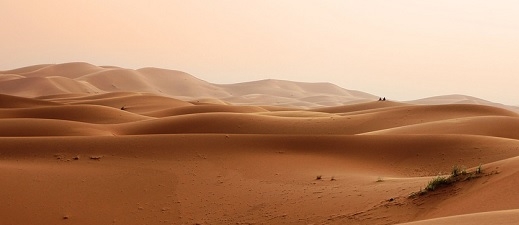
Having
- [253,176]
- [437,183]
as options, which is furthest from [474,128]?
[437,183]

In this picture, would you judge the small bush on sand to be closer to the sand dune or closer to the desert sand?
the desert sand

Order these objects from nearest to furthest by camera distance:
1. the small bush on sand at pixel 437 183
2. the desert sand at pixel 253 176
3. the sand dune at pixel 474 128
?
the desert sand at pixel 253 176
the small bush on sand at pixel 437 183
the sand dune at pixel 474 128

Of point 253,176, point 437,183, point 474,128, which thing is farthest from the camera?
point 474,128

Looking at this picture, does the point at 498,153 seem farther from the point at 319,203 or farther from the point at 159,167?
the point at 159,167

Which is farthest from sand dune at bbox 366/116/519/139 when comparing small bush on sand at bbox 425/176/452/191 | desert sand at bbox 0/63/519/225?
small bush on sand at bbox 425/176/452/191

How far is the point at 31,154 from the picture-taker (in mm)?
12516

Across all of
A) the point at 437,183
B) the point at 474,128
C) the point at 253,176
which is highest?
the point at 474,128

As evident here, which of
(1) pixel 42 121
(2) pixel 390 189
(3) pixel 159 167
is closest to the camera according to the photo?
(2) pixel 390 189

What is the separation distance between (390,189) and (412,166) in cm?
366

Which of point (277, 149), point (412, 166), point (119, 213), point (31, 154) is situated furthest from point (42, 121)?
point (412, 166)

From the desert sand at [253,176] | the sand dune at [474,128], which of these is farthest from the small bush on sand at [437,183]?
the sand dune at [474,128]

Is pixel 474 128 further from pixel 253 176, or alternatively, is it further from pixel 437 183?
pixel 437 183

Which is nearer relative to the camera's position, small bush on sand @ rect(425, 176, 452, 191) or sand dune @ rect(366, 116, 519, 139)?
small bush on sand @ rect(425, 176, 452, 191)

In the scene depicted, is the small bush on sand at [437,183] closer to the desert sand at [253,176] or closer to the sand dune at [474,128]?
the desert sand at [253,176]
